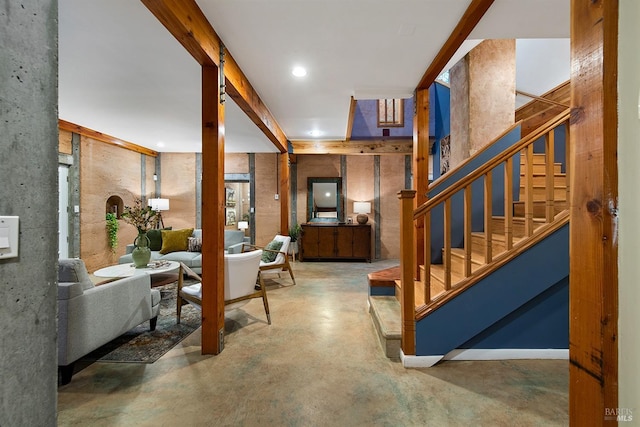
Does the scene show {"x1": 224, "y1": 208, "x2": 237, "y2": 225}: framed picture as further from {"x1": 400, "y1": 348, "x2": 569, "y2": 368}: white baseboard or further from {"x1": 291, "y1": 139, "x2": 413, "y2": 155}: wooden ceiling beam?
{"x1": 400, "y1": 348, "x2": 569, "y2": 368}: white baseboard

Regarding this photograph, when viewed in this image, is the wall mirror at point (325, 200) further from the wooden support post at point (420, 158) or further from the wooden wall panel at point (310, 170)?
the wooden support post at point (420, 158)

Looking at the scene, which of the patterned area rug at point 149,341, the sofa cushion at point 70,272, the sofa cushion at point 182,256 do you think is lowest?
the patterned area rug at point 149,341

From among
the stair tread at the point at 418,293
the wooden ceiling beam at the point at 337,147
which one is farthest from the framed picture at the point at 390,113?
the stair tread at the point at 418,293

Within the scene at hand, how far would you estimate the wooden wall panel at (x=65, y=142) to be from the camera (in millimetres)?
4703

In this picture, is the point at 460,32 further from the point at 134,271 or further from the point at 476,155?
the point at 134,271

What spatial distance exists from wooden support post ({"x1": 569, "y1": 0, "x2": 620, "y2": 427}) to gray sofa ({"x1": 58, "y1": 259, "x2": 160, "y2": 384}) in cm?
268

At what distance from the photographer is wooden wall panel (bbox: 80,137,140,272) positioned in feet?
17.0

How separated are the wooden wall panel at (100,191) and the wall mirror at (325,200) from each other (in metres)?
4.05

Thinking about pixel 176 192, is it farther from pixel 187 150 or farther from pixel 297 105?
pixel 297 105

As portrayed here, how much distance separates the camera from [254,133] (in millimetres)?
5312

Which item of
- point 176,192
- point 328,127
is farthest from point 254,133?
point 176,192

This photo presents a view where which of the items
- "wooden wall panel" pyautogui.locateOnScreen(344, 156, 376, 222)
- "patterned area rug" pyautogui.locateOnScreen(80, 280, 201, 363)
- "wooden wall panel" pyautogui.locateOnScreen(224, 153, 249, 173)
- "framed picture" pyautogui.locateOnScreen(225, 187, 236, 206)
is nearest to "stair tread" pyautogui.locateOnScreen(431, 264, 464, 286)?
"patterned area rug" pyautogui.locateOnScreen(80, 280, 201, 363)

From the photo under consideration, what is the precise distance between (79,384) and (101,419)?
1.67ft

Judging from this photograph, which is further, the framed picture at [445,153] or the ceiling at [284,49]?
the framed picture at [445,153]
